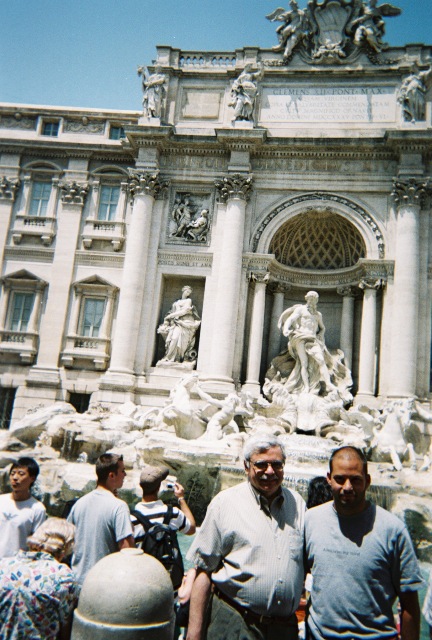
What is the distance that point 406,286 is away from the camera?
58.5ft

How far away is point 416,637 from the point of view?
119 inches

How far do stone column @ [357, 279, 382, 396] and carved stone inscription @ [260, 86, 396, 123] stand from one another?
623 centimetres

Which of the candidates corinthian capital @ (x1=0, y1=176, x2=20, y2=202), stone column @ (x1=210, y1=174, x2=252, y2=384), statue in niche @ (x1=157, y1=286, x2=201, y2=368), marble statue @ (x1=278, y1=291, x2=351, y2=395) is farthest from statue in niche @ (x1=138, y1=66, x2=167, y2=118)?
marble statue @ (x1=278, y1=291, x2=351, y2=395)

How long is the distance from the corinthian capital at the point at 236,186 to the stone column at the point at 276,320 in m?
3.59

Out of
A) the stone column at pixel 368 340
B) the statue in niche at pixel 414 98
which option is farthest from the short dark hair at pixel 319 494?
the statue in niche at pixel 414 98

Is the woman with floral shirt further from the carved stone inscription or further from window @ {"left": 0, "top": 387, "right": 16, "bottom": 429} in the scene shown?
the carved stone inscription

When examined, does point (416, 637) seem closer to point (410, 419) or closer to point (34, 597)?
point (34, 597)

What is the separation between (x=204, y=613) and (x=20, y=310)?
1910 cm

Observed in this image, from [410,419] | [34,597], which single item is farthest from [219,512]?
[410,419]

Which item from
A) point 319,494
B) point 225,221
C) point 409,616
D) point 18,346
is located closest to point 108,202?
point 225,221

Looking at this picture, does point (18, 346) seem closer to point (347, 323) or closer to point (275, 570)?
point (347, 323)

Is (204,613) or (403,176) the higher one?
(403,176)

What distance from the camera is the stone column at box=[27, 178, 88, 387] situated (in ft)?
64.4

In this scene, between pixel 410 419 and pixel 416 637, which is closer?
pixel 416 637
